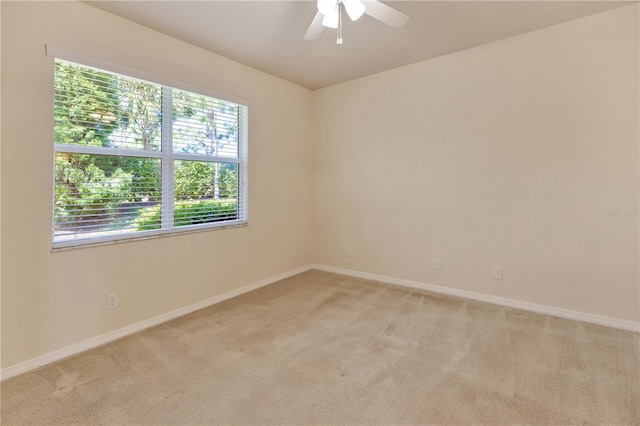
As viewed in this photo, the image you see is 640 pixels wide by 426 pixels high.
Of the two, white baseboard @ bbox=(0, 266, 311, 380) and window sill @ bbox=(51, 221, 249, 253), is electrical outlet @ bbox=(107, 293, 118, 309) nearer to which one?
white baseboard @ bbox=(0, 266, 311, 380)

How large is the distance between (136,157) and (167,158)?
0.87 feet

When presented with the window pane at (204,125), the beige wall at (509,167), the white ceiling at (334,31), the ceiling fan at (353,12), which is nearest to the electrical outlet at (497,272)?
the beige wall at (509,167)

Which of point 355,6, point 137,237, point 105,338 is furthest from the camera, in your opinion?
point 137,237

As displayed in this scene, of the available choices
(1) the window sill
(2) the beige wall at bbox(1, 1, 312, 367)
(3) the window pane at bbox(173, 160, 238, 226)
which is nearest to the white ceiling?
(2) the beige wall at bbox(1, 1, 312, 367)

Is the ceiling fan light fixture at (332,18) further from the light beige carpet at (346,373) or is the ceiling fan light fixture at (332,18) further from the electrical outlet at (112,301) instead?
the electrical outlet at (112,301)

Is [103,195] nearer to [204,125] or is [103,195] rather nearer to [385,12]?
[204,125]

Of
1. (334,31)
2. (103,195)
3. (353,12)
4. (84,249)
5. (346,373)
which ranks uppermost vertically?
(334,31)

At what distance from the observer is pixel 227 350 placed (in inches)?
89.9

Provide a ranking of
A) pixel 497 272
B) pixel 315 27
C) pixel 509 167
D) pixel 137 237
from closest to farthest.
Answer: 1. pixel 315 27
2. pixel 137 237
3. pixel 509 167
4. pixel 497 272

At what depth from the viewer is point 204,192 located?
10.6ft

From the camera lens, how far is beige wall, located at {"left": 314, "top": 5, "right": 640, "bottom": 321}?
257 cm

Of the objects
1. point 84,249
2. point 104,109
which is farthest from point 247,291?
point 104,109

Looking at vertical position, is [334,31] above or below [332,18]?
above

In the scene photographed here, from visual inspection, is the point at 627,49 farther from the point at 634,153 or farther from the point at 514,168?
the point at 514,168
